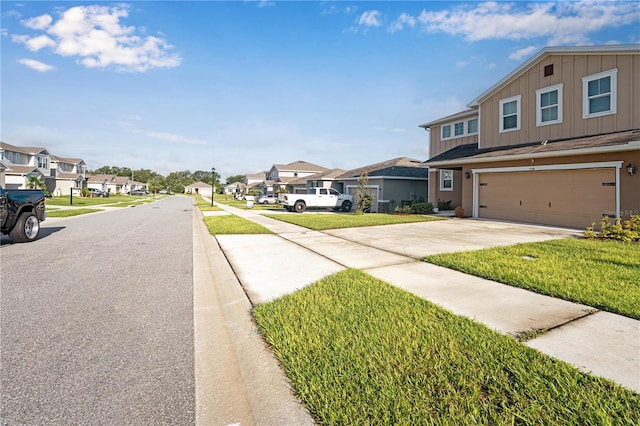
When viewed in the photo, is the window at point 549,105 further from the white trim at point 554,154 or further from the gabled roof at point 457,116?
the gabled roof at point 457,116

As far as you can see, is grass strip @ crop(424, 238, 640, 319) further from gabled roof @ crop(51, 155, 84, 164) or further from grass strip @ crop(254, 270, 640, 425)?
gabled roof @ crop(51, 155, 84, 164)

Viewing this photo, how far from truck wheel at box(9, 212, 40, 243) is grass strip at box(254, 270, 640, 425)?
389 inches

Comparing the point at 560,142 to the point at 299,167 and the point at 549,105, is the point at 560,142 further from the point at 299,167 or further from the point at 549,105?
the point at 299,167

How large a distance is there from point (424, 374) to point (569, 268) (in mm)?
5032

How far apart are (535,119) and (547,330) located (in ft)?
47.4

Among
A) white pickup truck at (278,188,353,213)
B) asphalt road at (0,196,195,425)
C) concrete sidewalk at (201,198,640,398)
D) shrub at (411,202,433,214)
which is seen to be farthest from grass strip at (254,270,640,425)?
white pickup truck at (278,188,353,213)

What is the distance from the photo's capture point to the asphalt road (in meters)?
2.45

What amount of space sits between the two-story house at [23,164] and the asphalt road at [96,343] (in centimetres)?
4620

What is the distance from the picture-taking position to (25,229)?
32.4 ft

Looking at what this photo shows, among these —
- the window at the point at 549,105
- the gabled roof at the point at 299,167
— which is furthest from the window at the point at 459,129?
the gabled roof at the point at 299,167

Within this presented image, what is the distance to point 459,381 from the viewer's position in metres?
2.55

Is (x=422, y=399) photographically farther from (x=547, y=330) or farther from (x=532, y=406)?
(x=547, y=330)

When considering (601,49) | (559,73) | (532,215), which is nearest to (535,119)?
(559,73)

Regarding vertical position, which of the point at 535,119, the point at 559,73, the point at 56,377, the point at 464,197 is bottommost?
the point at 56,377
